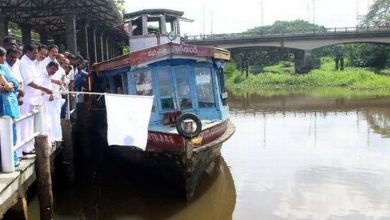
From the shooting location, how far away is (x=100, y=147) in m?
11.7

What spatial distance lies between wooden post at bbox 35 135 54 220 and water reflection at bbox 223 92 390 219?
3245mm

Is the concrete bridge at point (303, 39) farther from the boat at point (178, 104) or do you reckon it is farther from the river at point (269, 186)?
the boat at point (178, 104)

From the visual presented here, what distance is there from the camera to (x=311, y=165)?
36.0ft

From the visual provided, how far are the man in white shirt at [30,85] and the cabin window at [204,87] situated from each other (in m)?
3.40

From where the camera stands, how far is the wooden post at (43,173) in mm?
5863

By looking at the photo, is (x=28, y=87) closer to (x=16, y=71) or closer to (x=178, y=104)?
(x=16, y=71)

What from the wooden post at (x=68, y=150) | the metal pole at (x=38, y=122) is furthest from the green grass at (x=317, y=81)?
the metal pole at (x=38, y=122)

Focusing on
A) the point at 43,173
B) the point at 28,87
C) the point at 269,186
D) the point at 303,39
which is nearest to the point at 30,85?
the point at 28,87

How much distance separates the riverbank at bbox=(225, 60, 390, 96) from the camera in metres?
35.2

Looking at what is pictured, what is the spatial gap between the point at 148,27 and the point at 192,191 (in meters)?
6.71

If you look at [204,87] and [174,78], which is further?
[204,87]

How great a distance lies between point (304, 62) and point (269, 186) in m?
39.0

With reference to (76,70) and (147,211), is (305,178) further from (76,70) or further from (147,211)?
(76,70)

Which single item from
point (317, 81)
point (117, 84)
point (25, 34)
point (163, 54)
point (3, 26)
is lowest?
point (317, 81)
